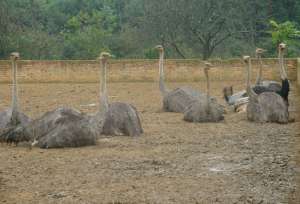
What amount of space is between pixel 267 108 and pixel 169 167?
13.9ft

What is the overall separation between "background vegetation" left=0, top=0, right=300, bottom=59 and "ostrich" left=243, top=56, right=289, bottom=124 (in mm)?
15889

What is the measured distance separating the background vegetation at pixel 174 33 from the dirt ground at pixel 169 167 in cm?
1768

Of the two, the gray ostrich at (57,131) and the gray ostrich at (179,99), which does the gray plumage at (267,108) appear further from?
the gray ostrich at (57,131)

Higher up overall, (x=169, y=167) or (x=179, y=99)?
(x=179, y=99)

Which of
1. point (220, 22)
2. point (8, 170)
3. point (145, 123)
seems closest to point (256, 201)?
point (8, 170)

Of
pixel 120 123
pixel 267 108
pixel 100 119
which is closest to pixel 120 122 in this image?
pixel 120 123

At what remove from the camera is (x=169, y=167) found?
7.82 m

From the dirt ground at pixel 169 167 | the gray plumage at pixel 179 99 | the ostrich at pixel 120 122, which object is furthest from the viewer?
the gray plumage at pixel 179 99

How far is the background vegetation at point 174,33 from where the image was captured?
99.5ft

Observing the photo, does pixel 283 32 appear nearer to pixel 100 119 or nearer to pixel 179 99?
pixel 179 99

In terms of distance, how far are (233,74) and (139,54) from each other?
10822 mm

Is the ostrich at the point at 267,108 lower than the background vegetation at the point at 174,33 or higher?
lower

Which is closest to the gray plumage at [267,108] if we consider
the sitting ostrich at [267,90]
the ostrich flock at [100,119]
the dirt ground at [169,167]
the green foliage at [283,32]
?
the ostrich flock at [100,119]

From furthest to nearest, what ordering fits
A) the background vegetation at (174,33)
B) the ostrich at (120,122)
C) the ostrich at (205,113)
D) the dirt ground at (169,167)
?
the background vegetation at (174,33)
the ostrich at (205,113)
the ostrich at (120,122)
the dirt ground at (169,167)
